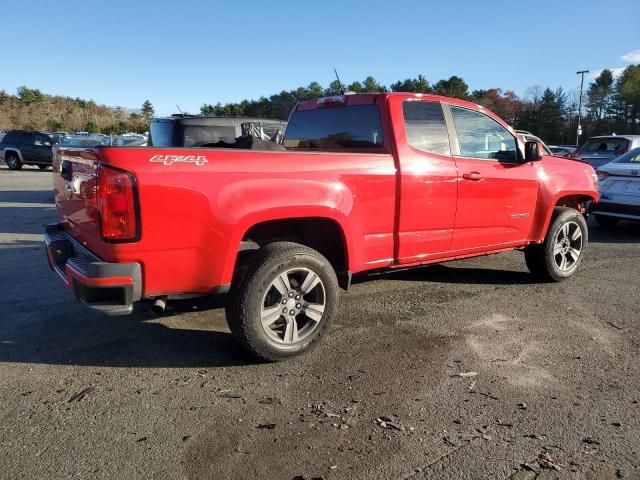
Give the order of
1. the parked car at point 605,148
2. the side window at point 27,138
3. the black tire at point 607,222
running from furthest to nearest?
the side window at point 27,138
the parked car at point 605,148
the black tire at point 607,222

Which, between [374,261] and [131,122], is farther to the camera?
[131,122]

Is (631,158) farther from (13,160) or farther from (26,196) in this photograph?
(13,160)

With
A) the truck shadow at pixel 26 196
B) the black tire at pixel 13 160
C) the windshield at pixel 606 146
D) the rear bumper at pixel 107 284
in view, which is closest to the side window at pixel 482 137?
the rear bumper at pixel 107 284

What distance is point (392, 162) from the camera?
4180mm

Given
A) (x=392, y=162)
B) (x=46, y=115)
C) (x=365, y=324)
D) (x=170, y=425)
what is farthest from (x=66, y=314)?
(x=46, y=115)

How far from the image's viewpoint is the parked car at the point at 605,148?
11.9 m

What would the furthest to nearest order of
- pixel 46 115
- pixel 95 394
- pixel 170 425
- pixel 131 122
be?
pixel 131 122 → pixel 46 115 → pixel 95 394 → pixel 170 425

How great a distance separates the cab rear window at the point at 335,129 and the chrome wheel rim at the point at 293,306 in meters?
1.45

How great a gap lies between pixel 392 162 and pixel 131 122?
7485 centimetres

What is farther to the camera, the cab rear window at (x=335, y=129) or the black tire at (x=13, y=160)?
the black tire at (x=13, y=160)

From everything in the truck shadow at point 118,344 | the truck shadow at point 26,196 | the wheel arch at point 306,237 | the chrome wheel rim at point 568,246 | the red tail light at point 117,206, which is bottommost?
the truck shadow at point 118,344

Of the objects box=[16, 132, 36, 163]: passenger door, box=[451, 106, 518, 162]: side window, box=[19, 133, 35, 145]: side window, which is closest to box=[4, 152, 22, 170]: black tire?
box=[16, 132, 36, 163]: passenger door

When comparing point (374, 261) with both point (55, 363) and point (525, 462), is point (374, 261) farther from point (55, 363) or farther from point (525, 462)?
point (55, 363)

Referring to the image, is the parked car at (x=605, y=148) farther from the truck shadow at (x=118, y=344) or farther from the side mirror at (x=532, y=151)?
the truck shadow at (x=118, y=344)
